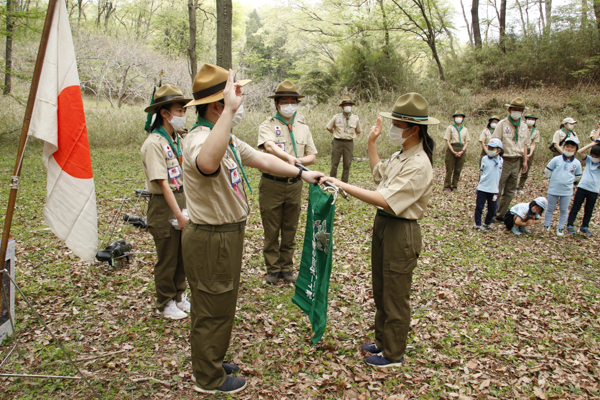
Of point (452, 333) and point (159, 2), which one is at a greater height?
point (159, 2)

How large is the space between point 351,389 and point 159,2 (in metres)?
43.1

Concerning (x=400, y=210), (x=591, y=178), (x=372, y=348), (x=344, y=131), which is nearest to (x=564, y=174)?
(x=591, y=178)

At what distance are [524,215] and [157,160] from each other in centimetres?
761

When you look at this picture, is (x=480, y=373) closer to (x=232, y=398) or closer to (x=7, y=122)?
(x=232, y=398)

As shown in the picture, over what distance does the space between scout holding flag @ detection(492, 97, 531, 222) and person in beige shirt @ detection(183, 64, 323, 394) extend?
7.72 metres

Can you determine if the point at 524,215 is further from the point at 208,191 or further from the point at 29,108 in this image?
the point at 29,108

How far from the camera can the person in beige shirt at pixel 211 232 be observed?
2.80m

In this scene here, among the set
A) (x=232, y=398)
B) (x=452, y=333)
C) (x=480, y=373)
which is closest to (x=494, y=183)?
(x=452, y=333)

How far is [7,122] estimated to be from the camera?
51.9 ft

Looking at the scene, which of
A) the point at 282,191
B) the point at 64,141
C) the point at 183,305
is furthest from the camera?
the point at 282,191

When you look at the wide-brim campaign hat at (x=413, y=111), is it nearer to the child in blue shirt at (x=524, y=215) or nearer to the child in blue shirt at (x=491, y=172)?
the child in blue shirt at (x=491, y=172)

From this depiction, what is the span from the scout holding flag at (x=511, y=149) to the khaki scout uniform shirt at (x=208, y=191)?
7852 mm

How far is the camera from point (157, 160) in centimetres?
393

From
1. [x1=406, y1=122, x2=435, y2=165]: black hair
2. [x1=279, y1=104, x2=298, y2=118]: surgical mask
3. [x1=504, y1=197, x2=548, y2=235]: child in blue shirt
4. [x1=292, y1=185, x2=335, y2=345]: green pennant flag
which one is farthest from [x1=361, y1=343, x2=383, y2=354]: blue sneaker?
[x1=504, y1=197, x2=548, y2=235]: child in blue shirt
